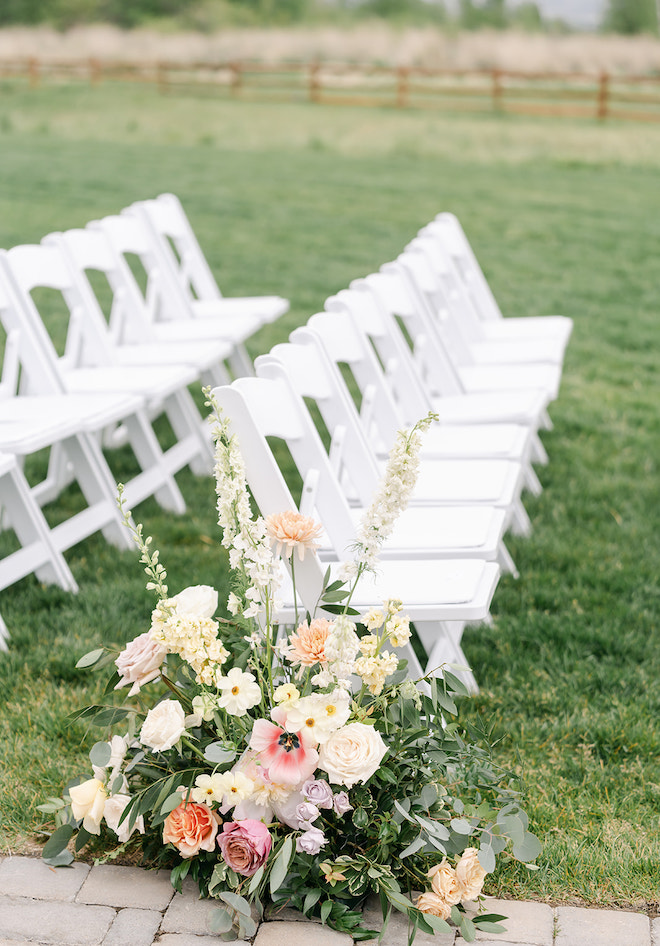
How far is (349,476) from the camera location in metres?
4.02

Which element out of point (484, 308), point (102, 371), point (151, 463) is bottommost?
point (484, 308)

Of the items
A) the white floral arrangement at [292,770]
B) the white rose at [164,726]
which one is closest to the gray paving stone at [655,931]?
the white floral arrangement at [292,770]

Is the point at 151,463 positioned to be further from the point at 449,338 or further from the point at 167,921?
the point at 167,921

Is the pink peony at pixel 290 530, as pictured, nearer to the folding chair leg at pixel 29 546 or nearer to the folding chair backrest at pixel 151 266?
the folding chair leg at pixel 29 546

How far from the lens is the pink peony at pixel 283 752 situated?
8.89 feet

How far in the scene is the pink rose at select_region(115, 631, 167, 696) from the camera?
2.89m

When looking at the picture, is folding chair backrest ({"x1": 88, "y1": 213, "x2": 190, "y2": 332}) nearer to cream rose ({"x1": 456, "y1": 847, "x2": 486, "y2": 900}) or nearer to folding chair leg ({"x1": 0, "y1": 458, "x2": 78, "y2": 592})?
folding chair leg ({"x1": 0, "y1": 458, "x2": 78, "y2": 592})

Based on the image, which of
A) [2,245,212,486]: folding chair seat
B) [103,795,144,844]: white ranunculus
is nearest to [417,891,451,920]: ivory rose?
[103,795,144,844]: white ranunculus

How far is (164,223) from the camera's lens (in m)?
7.05

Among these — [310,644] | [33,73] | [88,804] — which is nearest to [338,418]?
[310,644]

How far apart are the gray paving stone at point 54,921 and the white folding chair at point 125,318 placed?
3138 mm

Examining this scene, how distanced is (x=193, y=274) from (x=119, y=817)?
4.82 metres

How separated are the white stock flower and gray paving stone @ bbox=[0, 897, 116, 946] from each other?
521 mm

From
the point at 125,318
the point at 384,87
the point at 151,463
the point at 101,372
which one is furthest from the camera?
the point at 384,87
